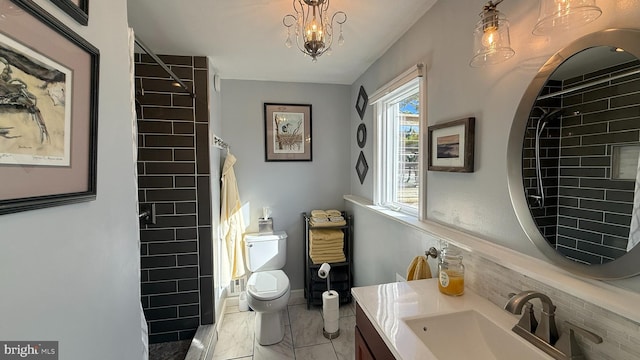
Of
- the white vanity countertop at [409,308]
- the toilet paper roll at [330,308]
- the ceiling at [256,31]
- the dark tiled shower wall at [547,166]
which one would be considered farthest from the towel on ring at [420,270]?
the ceiling at [256,31]

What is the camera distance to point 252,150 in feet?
8.79

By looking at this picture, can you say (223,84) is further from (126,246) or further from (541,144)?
(541,144)

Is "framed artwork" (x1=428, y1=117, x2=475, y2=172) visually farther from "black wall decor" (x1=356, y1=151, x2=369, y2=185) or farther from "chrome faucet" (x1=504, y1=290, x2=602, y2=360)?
"black wall decor" (x1=356, y1=151, x2=369, y2=185)

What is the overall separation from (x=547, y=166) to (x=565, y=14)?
454mm

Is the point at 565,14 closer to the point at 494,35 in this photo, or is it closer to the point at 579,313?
the point at 494,35

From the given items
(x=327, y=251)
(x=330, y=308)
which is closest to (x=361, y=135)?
(x=327, y=251)

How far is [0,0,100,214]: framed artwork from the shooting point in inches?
19.5

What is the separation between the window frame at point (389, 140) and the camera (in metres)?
1.53

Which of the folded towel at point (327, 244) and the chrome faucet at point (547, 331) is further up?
the chrome faucet at point (547, 331)

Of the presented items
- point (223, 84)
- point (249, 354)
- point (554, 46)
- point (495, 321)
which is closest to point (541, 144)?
point (554, 46)

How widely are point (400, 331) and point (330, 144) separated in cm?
214

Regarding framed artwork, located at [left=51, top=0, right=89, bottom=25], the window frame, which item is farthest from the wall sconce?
framed artwork, located at [left=51, top=0, right=89, bottom=25]

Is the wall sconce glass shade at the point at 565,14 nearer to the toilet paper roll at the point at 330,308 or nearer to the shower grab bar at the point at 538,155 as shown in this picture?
the shower grab bar at the point at 538,155

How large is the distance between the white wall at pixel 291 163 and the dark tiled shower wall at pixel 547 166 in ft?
6.61
